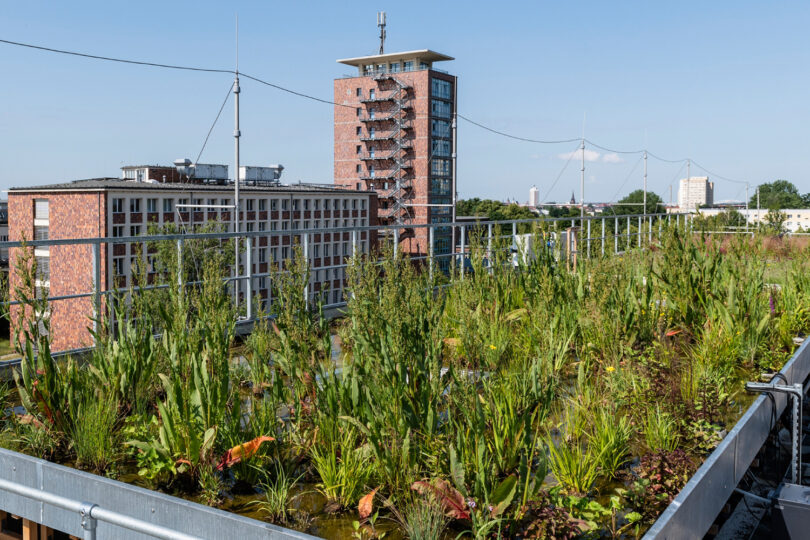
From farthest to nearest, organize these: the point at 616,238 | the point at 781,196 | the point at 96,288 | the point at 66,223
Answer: the point at 781,196, the point at 66,223, the point at 616,238, the point at 96,288

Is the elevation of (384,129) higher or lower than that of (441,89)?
lower

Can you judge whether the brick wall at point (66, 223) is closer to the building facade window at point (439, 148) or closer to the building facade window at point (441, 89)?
the building facade window at point (439, 148)

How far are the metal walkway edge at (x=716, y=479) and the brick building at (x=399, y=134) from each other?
10106 cm

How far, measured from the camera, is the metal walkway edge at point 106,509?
2.17 m

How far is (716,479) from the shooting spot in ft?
11.0

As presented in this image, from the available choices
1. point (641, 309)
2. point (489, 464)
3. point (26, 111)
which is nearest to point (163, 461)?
point (489, 464)

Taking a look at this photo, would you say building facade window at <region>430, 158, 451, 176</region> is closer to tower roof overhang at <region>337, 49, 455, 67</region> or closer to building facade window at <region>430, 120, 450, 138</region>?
building facade window at <region>430, 120, 450, 138</region>

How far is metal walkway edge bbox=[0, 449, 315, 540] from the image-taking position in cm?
217

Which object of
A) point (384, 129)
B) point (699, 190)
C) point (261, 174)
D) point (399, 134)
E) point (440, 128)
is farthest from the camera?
point (699, 190)

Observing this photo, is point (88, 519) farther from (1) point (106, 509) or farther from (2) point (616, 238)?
(2) point (616, 238)

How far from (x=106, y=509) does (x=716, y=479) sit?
8.32ft

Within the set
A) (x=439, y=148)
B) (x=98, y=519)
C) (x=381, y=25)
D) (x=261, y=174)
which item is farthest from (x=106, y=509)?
(x=381, y=25)

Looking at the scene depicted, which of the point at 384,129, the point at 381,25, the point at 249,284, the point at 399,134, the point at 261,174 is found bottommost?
the point at 249,284

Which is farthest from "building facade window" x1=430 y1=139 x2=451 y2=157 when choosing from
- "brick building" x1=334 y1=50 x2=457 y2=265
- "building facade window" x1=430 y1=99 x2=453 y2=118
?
"building facade window" x1=430 y1=99 x2=453 y2=118
